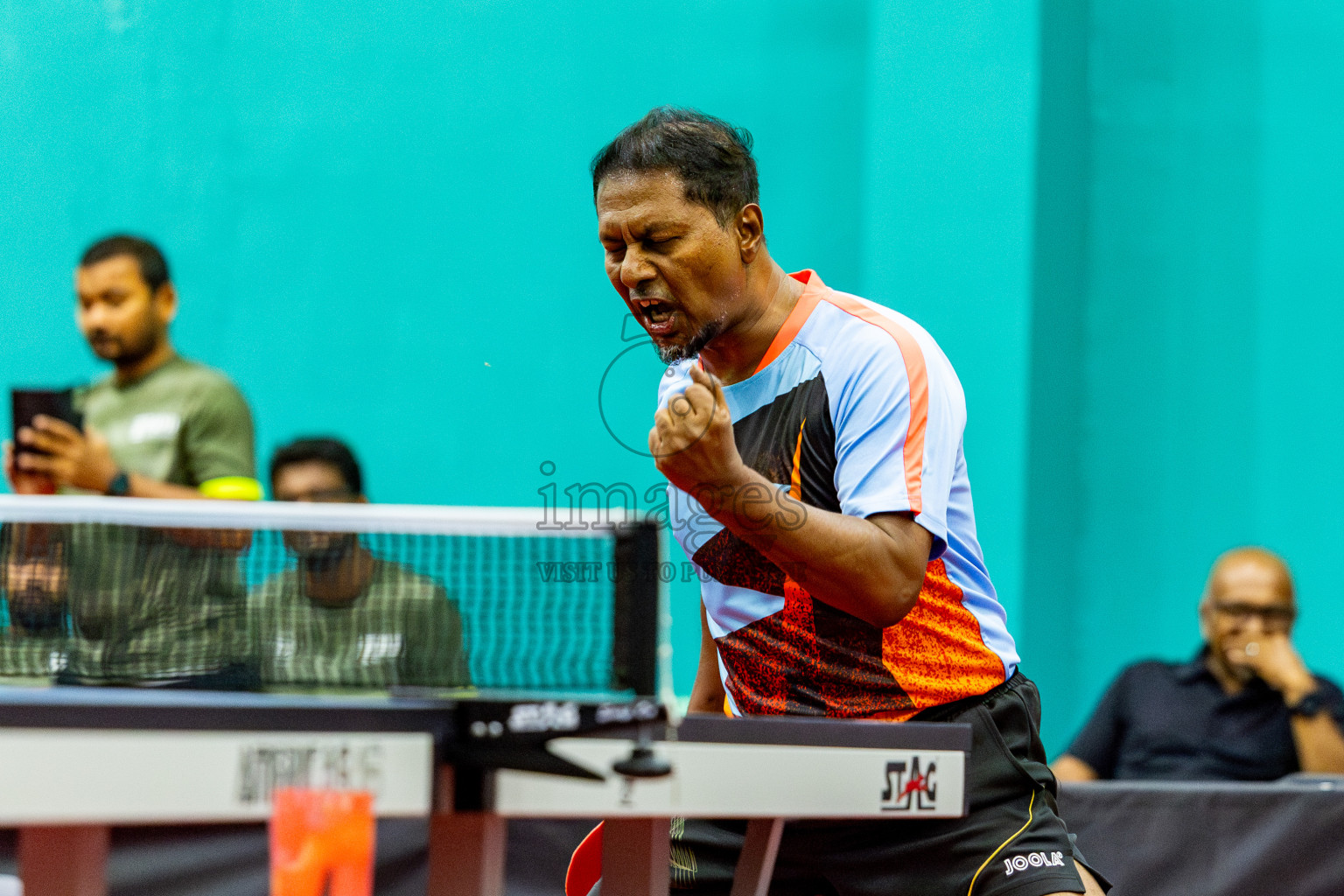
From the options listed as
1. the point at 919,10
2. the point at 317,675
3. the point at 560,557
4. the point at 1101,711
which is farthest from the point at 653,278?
the point at 919,10

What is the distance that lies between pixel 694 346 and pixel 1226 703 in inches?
112

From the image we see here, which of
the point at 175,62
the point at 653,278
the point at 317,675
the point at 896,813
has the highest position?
the point at 175,62

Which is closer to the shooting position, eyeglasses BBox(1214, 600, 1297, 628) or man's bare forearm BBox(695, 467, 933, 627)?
man's bare forearm BBox(695, 467, 933, 627)

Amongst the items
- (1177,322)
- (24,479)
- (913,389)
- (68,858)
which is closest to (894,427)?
(913,389)

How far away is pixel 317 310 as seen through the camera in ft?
16.3

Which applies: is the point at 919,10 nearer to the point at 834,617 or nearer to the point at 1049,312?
the point at 1049,312

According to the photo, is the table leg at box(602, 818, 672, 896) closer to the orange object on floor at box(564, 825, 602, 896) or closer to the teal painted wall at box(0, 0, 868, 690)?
the orange object on floor at box(564, 825, 602, 896)

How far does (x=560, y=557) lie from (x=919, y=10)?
11.8ft

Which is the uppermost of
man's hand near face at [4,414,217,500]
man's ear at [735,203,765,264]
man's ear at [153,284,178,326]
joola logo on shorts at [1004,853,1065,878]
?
man's ear at [153,284,178,326]

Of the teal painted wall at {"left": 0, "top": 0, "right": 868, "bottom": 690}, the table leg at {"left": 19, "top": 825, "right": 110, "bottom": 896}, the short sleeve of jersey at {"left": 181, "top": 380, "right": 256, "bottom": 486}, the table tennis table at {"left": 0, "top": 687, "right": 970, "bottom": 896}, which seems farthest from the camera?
the teal painted wall at {"left": 0, "top": 0, "right": 868, "bottom": 690}

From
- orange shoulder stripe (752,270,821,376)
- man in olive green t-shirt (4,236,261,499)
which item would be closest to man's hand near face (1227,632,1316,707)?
orange shoulder stripe (752,270,821,376)

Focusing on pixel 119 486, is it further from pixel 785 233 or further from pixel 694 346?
pixel 785 233

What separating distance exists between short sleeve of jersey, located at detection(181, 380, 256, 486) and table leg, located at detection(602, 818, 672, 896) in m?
2.21

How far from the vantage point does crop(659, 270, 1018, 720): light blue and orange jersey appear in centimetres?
204
